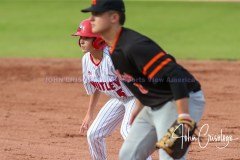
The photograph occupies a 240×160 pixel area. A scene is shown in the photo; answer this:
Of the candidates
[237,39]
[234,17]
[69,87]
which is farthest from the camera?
[234,17]

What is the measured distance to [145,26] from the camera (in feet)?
57.0

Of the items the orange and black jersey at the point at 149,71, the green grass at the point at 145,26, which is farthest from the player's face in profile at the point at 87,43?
the green grass at the point at 145,26

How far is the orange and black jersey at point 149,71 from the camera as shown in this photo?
15.6ft

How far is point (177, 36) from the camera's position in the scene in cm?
1627

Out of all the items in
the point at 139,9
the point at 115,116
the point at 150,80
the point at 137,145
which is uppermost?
the point at 150,80

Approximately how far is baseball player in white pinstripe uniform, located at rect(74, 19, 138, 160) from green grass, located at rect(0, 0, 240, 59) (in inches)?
295

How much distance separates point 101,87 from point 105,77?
0.42 feet

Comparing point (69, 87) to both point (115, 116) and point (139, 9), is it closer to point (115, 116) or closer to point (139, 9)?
point (115, 116)

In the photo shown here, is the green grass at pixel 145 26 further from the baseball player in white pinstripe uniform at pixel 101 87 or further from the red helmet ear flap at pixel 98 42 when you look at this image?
the red helmet ear flap at pixel 98 42

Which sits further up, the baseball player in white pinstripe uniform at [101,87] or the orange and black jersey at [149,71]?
the orange and black jersey at [149,71]

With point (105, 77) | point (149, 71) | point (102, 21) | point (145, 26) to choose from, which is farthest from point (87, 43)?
point (145, 26)

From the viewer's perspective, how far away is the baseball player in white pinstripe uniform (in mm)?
6578

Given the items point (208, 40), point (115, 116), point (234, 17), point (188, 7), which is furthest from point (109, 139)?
point (188, 7)

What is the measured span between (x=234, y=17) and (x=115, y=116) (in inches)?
464
